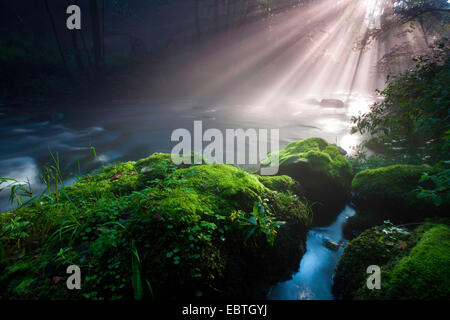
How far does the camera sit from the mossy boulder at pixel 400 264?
183 cm

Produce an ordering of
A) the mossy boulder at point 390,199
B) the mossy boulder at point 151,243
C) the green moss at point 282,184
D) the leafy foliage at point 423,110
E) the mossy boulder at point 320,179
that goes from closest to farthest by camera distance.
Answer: the mossy boulder at point 151,243
the mossy boulder at point 390,199
the green moss at point 282,184
the leafy foliage at point 423,110
the mossy boulder at point 320,179

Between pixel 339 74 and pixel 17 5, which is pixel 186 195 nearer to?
pixel 17 5

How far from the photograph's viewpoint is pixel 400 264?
208cm

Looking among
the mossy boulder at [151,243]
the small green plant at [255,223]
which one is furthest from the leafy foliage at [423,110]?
the mossy boulder at [151,243]

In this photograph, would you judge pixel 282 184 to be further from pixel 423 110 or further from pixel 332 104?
pixel 332 104

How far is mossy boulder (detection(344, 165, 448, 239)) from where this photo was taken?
3.20 metres

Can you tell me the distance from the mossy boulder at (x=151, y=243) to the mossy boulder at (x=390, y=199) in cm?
171

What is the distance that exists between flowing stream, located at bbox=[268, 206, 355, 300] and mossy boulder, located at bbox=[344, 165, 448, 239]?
492mm

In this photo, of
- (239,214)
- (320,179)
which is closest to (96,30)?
(320,179)

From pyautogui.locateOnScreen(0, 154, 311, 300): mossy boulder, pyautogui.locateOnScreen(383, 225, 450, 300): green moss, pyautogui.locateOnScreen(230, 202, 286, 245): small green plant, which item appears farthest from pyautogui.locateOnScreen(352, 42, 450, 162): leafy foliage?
pyautogui.locateOnScreen(0, 154, 311, 300): mossy boulder

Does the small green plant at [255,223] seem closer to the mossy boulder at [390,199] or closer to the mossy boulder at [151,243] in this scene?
the mossy boulder at [151,243]

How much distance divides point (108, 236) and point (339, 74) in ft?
247

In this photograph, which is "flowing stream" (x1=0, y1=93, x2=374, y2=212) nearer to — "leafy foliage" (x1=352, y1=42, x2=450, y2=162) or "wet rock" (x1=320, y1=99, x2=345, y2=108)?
"leafy foliage" (x1=352, y1=42, x2=450, y2=162)
